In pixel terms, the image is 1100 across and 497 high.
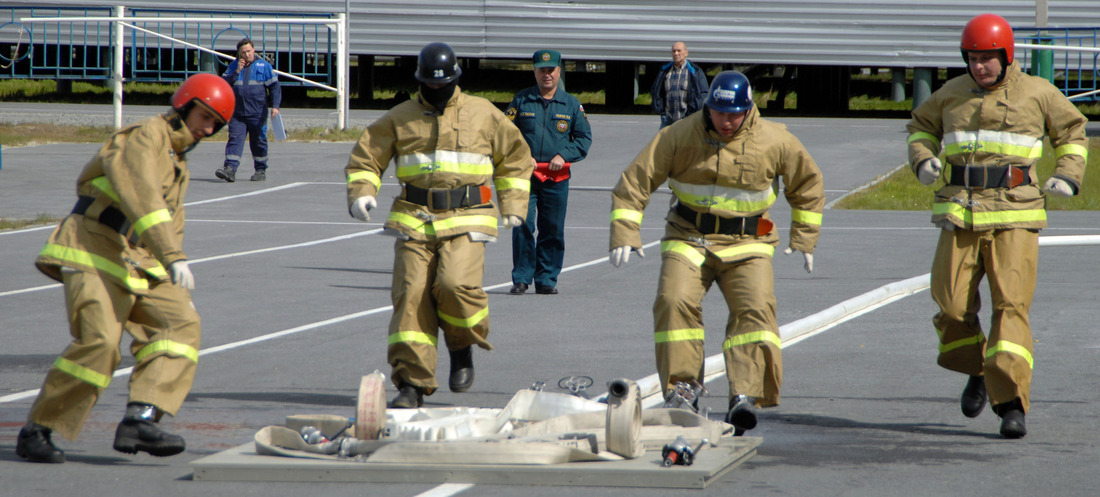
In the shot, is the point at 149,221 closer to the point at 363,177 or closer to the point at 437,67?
the point at 363,177

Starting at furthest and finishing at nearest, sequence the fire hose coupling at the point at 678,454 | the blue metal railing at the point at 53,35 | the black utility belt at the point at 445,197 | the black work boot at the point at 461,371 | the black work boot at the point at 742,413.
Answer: the blue metal railing at the point at 53,35
the black work boot at the point at 461,371
the black utility belt at the point at 445,197
the black work boot at the point at 742,413
the fire hose coupling at the point at 678,454

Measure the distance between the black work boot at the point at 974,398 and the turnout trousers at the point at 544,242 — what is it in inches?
202

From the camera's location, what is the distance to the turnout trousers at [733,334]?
6293mm

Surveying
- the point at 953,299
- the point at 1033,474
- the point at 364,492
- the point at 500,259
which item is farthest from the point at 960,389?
the point at 500,259

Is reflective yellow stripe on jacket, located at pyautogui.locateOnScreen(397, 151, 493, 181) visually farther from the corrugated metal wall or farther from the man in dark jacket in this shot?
the corrugated metal wall

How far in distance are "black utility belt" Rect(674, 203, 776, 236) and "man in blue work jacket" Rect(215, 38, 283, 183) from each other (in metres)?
13.1

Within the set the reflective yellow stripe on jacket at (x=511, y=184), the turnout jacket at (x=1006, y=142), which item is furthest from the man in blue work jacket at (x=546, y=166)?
the turnout jacket at (x=1006, y=142)

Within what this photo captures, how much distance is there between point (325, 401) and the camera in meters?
7.21

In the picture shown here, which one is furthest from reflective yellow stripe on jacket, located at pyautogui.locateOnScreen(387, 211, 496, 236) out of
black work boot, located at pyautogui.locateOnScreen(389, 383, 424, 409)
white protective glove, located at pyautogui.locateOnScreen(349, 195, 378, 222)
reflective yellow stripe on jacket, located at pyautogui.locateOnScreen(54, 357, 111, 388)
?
reflective yellow stripe on jacket, located at pyautogui.locateOnScreen(54, 357, 111, 388)

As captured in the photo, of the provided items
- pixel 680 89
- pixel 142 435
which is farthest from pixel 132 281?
pixel 680 89

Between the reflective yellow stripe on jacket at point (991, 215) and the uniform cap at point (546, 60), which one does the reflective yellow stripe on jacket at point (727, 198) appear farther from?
the uniform cap at point (546, 60)

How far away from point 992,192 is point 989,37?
2.53 ft

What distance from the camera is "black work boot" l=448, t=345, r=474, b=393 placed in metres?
7.29

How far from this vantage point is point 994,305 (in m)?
6.63
